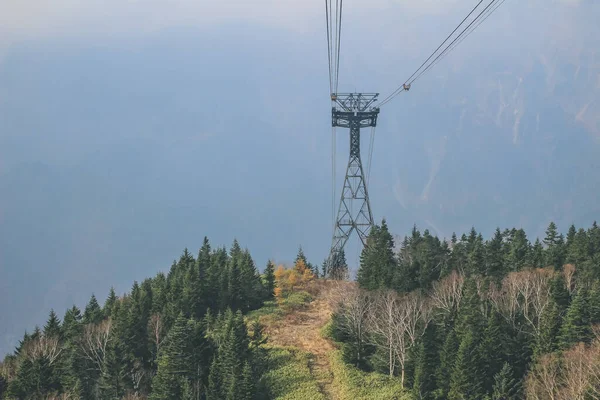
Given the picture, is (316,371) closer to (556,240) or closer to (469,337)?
(469,337)

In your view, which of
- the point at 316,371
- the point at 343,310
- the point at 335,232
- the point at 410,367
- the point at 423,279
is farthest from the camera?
the point at 335,232

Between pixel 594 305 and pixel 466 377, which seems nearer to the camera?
pixel 466 377

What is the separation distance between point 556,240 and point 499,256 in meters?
13.7

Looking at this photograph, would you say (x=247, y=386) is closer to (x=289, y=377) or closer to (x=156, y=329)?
(x=289, y=377)

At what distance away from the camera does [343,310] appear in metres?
49.7

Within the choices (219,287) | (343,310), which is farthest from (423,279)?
(219,287)

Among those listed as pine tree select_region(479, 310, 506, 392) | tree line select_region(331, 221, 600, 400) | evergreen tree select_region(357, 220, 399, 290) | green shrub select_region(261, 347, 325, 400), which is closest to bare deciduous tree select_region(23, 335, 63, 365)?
green shrub select_region(261, 347, 325, 400)

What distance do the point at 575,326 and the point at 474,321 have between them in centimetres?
673

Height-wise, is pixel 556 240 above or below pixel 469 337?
above

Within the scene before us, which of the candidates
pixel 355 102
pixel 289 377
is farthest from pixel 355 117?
pixel 289 377

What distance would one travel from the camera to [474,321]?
42375 mm

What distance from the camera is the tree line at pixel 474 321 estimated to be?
39.1 m

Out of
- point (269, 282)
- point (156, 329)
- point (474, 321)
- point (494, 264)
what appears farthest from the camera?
point (269, 282)

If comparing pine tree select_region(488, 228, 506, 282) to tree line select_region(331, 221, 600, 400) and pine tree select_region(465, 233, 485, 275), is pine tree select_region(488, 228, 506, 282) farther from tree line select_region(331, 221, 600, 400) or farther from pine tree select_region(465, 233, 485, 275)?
pine tree select_region(465, 233, 485, 275)
